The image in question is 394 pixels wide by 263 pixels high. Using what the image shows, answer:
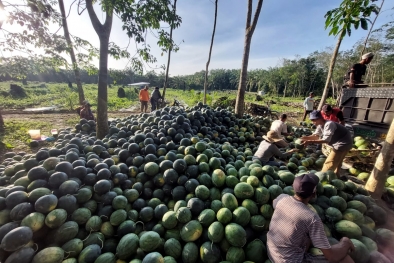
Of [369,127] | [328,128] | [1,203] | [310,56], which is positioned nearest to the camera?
[1,203]

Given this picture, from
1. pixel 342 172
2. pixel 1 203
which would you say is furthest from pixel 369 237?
pixel 1 203

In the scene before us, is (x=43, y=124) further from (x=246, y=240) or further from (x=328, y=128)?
(x=328, y=128)

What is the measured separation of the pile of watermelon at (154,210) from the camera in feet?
7.38

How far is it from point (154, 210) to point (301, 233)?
2042 millimetres

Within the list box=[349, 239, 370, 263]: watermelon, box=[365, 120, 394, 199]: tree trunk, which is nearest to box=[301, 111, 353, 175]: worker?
box=[365, 120, 394, 199]: tree trunk

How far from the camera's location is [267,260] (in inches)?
87.6

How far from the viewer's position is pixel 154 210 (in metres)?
2.91

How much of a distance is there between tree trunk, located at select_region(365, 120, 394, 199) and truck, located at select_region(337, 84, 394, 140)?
2.84 meters

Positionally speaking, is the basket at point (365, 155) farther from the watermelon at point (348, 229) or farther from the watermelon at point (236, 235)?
the watermelon at point (236, 235)

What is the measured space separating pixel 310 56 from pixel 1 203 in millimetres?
58793

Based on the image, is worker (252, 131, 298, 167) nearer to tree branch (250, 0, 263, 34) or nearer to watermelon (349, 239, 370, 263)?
watermelon (349, 239, 370, 263)

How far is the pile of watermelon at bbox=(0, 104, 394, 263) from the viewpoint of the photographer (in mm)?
2250

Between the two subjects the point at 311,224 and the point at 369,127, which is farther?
the point at 369,127

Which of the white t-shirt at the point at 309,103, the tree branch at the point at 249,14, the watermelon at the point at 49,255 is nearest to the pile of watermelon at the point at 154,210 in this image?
the watermelon at the point at 49,255
